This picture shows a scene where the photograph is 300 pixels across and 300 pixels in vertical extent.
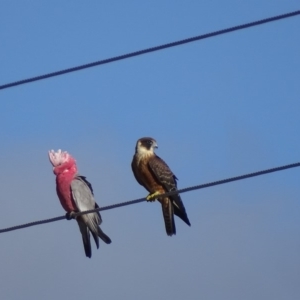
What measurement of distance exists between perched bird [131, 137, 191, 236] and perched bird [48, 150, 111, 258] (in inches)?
25.1

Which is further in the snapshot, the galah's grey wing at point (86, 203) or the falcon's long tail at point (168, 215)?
the falcon's long tail at point (168, 215)

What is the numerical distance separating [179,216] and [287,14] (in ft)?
15.1

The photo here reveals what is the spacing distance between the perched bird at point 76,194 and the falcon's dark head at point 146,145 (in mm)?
908

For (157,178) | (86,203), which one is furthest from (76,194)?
(157,178)

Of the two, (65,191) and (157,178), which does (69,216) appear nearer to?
(65,191)

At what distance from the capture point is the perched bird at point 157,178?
15031 mm

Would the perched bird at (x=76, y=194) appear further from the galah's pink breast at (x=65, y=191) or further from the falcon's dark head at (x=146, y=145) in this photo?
the falcon's dark head at (x=146, y=145)

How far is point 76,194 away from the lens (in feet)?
48.3

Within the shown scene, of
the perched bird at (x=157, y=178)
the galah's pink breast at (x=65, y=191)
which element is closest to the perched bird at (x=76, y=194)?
the galah's pink breast at (x=65, y=191)

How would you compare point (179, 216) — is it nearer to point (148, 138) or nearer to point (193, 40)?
point (148, 138)

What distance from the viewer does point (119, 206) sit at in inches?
456

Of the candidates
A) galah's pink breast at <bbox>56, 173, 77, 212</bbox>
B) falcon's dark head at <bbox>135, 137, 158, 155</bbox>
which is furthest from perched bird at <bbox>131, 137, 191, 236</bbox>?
galah's pink breast at <bbox>56, 173, 77, 212</bbox>

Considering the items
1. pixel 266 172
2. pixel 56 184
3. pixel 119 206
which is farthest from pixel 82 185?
pixel 266 172

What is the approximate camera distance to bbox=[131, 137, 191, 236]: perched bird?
49.3ft
